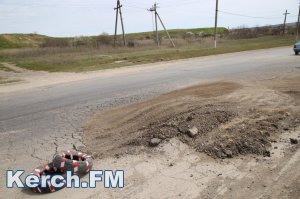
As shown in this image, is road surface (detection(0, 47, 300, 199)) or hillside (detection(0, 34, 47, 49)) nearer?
road surface (detection(0, 47, 300, 199))

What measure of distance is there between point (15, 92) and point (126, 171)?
9.07 metres

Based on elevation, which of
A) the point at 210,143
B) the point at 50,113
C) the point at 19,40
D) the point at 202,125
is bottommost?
the point at 50,113

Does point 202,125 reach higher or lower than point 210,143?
higher

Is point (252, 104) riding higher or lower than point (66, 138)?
higher

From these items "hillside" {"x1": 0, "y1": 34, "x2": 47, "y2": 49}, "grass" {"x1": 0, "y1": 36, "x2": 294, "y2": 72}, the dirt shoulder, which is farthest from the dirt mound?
"hillside" {"x1": 0, "y1": 34, "x2": 47, "y2": 49}

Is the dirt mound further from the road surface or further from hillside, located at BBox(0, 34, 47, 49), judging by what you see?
hillside, located at BBox(0, 34, 47, 49)

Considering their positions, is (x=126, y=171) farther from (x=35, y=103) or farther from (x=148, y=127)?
(x=35, y=103)

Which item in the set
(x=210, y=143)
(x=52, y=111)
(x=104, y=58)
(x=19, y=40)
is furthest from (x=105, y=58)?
(x=19, y=40)

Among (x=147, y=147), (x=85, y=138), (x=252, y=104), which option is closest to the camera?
(x=147, y=147)

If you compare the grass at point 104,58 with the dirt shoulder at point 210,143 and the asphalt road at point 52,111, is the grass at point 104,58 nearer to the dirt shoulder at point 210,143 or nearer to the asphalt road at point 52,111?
the asphalt road at point 52,111

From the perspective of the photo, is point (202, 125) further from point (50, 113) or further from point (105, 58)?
point (105, 58)

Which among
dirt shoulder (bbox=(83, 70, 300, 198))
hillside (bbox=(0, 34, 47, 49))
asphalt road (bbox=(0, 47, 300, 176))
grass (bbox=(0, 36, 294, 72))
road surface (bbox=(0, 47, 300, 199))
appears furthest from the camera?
hillside (bbox=(0, 34, 47, 49))

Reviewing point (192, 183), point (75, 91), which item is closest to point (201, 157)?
point (192, 183)

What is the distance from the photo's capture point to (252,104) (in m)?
6.39
